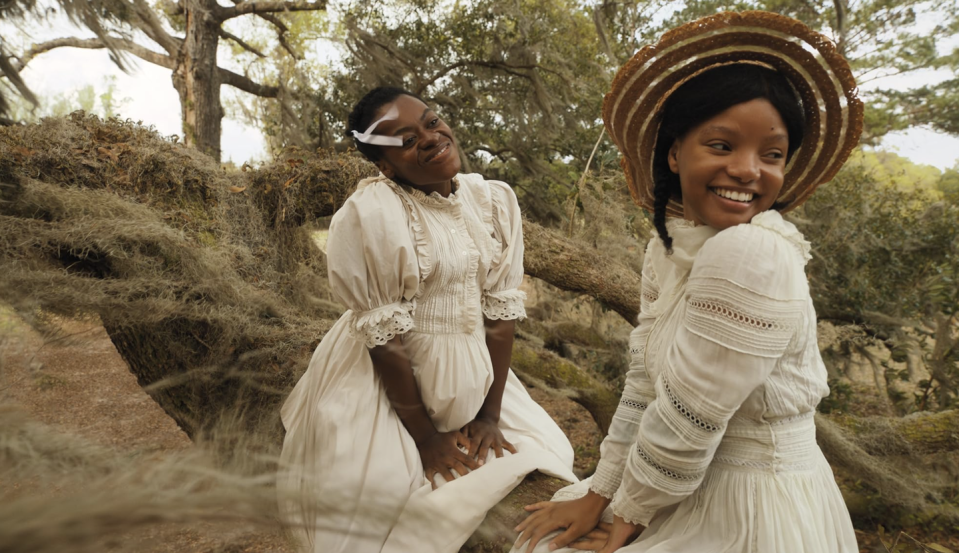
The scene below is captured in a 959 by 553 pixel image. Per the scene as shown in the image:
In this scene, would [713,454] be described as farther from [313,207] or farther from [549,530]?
[313,207]

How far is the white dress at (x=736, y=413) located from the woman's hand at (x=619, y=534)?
0.08ft

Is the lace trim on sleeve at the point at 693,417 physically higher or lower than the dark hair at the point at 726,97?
lower

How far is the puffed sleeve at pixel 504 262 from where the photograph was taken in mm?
2061

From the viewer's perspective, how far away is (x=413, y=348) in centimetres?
188

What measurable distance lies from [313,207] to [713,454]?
9.09 feet

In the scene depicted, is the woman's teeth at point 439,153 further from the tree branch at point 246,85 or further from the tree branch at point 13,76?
the tree branch at point 246,85

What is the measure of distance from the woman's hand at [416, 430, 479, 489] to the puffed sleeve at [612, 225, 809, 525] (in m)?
0.71

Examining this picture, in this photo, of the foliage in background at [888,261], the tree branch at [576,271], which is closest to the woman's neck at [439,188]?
the tree branch at [576,271]

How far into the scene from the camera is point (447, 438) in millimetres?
1830

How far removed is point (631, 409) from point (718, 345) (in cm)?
43

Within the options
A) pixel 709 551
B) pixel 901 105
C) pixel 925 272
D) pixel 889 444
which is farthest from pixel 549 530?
pixel 901 105

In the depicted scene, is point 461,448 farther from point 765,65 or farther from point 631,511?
point 765,65

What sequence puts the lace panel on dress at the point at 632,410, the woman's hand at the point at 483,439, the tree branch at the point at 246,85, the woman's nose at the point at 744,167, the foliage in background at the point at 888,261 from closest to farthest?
1. the woman's nose at the point at 744,167
2. the lace panel on dress at the point at 632,410
3. the woman's hand at the point at 483,439
4. the foliage in background at the point at 888,261
5. the tree branch at the point at 246,85

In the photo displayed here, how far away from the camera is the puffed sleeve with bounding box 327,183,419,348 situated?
1.75 meters
